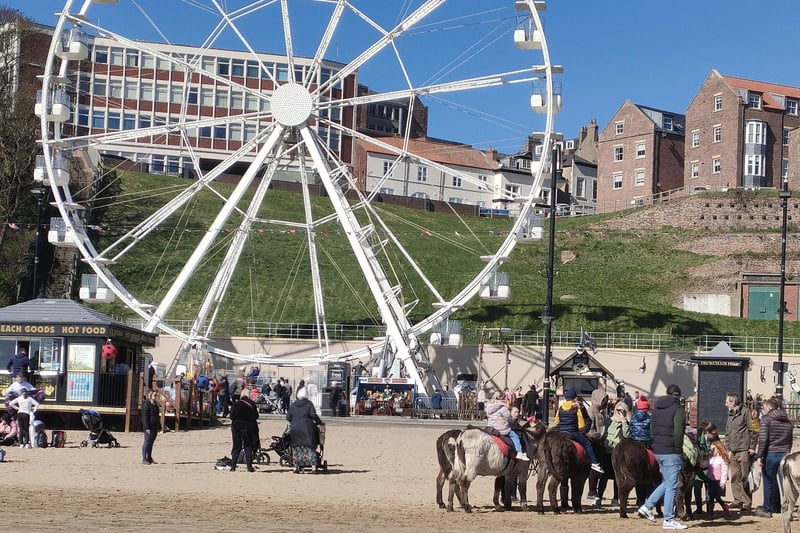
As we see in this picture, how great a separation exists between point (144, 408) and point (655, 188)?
76.9 meters

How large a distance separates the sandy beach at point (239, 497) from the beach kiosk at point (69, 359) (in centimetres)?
321

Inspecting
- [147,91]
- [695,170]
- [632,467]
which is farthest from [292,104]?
[695,170]

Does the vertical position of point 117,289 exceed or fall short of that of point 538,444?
it exceeds it

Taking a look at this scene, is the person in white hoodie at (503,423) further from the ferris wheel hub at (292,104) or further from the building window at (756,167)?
the building window at (756,167)

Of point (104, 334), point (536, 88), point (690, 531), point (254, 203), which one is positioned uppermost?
point (536, 88)

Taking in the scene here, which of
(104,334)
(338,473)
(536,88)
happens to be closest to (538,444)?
(338,473)

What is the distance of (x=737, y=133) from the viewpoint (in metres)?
91.8

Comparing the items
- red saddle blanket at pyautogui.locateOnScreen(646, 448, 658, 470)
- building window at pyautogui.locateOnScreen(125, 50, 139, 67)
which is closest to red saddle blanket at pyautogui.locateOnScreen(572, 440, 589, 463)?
red saddle blanket at pyautogui.locateOnScreen(646, 448, 658, 470)

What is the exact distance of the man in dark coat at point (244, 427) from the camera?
25109 millimetres

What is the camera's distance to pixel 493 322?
61625 millimetres

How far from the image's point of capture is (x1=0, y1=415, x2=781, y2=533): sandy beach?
17984 mm

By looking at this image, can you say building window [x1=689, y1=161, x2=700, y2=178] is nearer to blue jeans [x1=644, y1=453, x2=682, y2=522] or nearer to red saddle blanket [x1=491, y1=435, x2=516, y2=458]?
red saddle blanket [x1=491, y1=435, x2=516, y2=458]

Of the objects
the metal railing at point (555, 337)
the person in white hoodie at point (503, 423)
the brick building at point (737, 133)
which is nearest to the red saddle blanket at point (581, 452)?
the person in white hoodie at point (503, 423)

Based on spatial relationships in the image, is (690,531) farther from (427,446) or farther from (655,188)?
(655,188)
